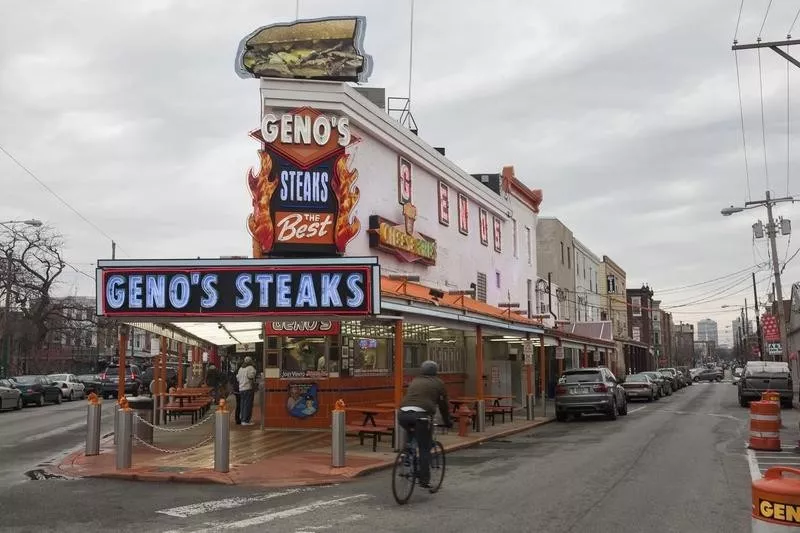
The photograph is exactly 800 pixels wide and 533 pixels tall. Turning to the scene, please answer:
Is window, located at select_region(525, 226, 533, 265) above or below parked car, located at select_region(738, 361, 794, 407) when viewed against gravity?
above

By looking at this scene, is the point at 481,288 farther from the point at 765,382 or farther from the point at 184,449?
the point at 184,449

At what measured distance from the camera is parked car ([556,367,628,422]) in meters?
23.7

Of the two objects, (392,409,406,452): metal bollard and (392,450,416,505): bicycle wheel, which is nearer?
(392,450,416,505): bicycle wheel

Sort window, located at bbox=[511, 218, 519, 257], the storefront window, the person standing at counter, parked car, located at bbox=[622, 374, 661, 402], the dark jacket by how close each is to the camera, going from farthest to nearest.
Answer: window, located at bbox=[511, 218, 519, 257], parked car, located at bbox=[622, 374, 661, 402], the person standing at counter, the storefront window, the dark jacket

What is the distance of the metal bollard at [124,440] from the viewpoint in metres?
12.4

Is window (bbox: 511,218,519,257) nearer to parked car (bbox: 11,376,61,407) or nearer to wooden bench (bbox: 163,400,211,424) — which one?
wooden bench (bbox: 163,400,211,424)

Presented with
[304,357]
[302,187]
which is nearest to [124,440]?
[304,357]

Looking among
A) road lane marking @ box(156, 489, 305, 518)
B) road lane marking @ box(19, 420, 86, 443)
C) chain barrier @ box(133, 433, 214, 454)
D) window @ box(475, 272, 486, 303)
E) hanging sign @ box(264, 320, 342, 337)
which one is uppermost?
window @ box(475, 272, 486, 303)

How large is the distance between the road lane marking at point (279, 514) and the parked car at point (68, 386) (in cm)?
2970

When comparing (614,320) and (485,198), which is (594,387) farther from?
(614,320)

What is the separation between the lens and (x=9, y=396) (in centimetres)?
2970

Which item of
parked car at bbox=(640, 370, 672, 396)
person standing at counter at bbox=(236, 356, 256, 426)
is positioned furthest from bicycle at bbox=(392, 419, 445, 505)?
parked car at bbox=(640, 370, 672, 396)

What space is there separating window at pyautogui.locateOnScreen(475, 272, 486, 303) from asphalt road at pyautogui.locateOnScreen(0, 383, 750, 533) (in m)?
16.8

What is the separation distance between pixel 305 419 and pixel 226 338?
23.3 ft
